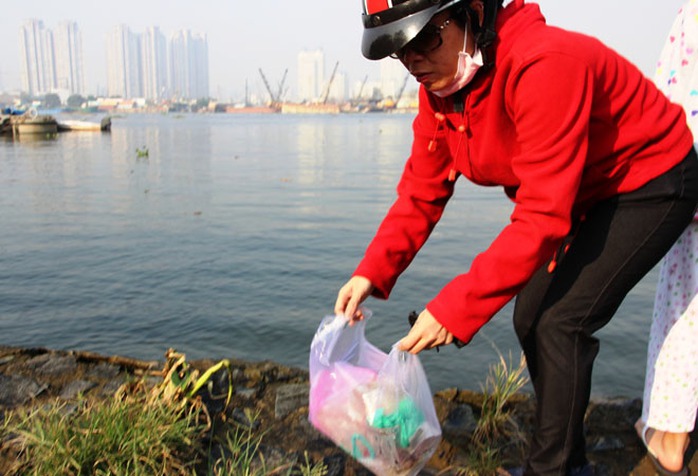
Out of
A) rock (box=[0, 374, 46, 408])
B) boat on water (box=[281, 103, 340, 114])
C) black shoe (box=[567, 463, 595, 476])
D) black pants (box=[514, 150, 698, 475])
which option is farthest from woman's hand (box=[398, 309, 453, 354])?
boat on water (box=[281, 103, 340, 114])

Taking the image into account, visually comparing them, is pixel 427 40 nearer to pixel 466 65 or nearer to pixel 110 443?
pixel 466 65

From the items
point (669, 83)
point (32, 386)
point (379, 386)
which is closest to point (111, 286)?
point (32, 386)

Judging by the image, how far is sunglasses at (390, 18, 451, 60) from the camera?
78.9 inches

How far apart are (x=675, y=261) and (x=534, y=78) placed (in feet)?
4.66

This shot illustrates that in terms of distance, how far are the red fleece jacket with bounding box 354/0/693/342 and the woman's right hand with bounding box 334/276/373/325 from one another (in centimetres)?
57

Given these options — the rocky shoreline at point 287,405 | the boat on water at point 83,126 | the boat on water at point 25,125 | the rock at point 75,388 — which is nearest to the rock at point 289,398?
the rocky shoreline at point 287,405

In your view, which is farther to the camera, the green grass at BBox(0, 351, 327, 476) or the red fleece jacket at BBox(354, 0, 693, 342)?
the green grass at BBox(0, 351, 327, 476)

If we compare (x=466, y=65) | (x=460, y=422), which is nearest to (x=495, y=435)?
(x=460, y=422)

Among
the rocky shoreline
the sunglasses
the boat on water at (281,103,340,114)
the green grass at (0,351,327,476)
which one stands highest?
the sunglasses

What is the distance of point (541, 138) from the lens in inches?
76.0

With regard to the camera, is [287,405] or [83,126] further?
[83,126]

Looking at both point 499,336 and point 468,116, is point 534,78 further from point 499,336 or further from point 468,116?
point 499,336

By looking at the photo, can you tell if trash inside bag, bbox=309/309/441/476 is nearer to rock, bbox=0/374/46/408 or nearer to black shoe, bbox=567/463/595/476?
black shoe, bbox=567/463/595/476

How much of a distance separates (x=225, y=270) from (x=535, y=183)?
21.9 ft
